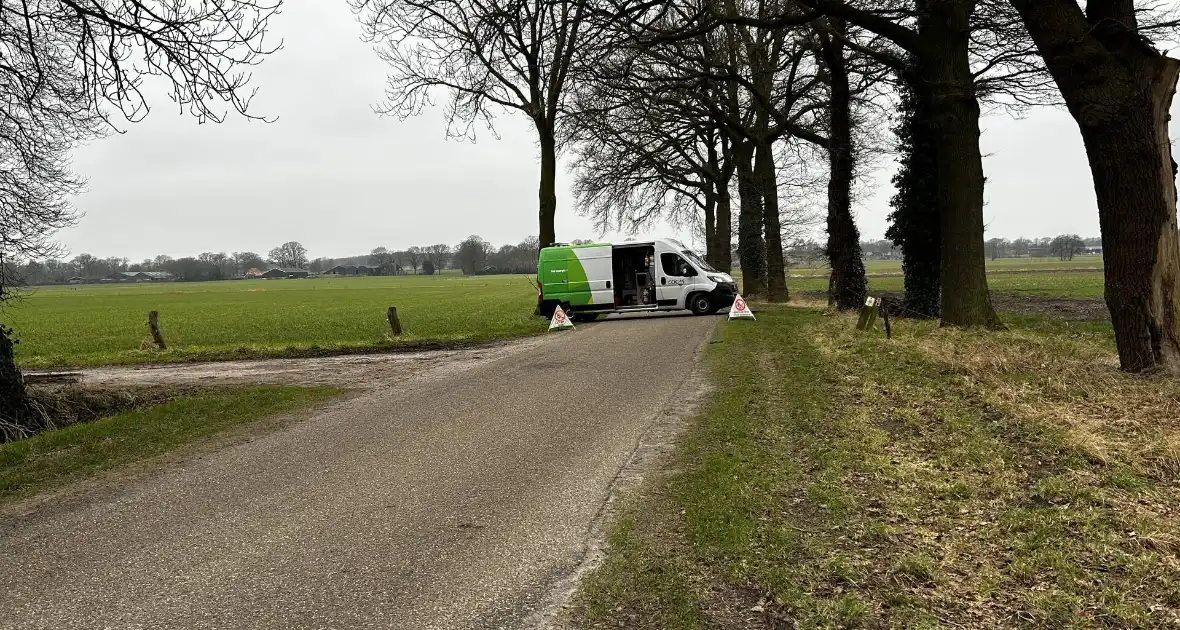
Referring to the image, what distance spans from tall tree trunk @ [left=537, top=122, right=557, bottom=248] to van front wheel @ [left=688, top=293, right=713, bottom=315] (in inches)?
199

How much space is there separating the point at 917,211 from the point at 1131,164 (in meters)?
13.2

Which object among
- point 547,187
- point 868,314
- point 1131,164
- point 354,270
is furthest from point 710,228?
point 354,270

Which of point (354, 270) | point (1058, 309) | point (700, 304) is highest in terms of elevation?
point (354, 270)

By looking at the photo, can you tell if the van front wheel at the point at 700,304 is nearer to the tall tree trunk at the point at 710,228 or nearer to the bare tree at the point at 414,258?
the tall tree trunk at the point at 710,228

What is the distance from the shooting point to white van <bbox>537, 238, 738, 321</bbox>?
23.0 metres

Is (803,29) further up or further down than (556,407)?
further up

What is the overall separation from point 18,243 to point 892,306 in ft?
65.2

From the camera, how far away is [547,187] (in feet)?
81.6

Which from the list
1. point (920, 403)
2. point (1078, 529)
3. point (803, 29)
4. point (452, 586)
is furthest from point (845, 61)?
point (452, 586)

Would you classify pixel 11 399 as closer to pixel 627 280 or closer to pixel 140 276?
pixel 627 280

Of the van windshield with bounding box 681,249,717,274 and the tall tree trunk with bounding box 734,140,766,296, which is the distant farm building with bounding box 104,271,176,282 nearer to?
the tall tree trunk with bounding box 734,140,766,296

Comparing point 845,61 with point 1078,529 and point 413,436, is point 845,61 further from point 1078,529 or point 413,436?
point 1078,529

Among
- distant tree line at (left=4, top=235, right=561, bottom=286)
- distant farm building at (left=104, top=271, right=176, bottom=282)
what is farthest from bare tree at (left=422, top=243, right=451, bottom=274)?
distant farm building at (left=104, top=271, right=176, bottom=282)

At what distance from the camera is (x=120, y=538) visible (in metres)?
4.88
